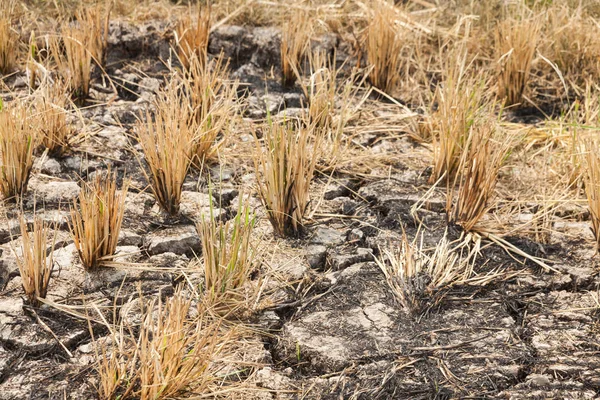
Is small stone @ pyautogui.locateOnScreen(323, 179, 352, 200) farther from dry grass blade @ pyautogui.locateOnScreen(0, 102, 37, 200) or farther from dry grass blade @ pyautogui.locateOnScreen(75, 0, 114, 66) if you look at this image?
dry grass blade @ pyautogui.locateOnScreen(75, 0, 114, 66)

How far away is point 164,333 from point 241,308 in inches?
19.5

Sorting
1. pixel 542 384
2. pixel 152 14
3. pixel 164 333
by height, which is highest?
pixel 152 14

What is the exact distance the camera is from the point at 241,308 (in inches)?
97.7

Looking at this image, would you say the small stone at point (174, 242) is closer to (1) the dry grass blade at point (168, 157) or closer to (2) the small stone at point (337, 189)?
(1) the dry grass blade at point (168, 157)

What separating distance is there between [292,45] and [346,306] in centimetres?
195

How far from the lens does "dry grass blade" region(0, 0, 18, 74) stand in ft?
12.7

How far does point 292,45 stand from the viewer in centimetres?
412

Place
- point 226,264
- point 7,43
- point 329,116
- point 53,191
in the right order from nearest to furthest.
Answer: point 226,264 → point 53,191 → point 329,116 → point 7,43

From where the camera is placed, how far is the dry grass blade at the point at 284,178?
2814 mm

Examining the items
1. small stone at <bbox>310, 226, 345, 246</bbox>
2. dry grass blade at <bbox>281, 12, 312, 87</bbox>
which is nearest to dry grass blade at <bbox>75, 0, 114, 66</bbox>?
dry grass blade at <bbox>281, 12, 312, 87</bbox>

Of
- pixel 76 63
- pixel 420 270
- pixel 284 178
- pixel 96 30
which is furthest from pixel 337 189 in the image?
pixel 96 30

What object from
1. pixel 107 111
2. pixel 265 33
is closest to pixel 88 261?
pixel 107 111

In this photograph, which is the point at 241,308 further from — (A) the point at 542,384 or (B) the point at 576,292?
(B) the point at 576,292

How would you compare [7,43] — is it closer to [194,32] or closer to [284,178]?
[194,32]
